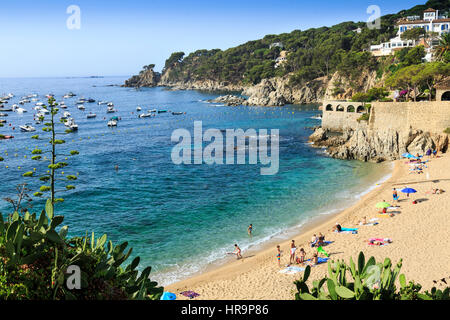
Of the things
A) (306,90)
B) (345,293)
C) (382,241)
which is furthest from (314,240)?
(306,90)

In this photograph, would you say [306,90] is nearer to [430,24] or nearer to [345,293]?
[430,24]

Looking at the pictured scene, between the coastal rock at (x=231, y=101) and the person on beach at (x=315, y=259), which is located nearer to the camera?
the person on beach at (x=315, y=259)

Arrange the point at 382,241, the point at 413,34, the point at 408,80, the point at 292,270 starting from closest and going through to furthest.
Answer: the point at 292,270, the point at 382,241, the point at 408,80, the point at 413,34

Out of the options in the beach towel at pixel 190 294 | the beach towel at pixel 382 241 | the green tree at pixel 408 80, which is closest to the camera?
the beach towel at pixel 190 294

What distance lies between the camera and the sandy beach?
1753 cm

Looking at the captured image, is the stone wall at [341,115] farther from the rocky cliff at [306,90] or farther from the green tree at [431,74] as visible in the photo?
the rocky cliff at [306,90]

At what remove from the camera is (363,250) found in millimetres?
20578

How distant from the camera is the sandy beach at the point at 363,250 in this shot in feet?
57.5

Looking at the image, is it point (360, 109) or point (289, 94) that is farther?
point (289, 94)

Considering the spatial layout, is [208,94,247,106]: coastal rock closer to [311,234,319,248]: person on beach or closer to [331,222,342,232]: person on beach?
[331,222,342,232]: person on beach

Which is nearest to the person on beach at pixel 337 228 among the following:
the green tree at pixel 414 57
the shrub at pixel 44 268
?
the shrub at pixel 44 268

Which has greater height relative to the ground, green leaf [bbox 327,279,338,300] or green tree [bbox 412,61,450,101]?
green tree [bbox 412,61,450,101]

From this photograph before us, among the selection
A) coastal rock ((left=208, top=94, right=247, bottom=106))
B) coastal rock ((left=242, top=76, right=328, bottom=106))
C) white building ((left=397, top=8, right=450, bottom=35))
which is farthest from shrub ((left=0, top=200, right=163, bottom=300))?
coastal rock ((left=208, top=94, right=247, bottom=106))

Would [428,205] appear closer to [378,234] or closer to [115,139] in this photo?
[378,234]
